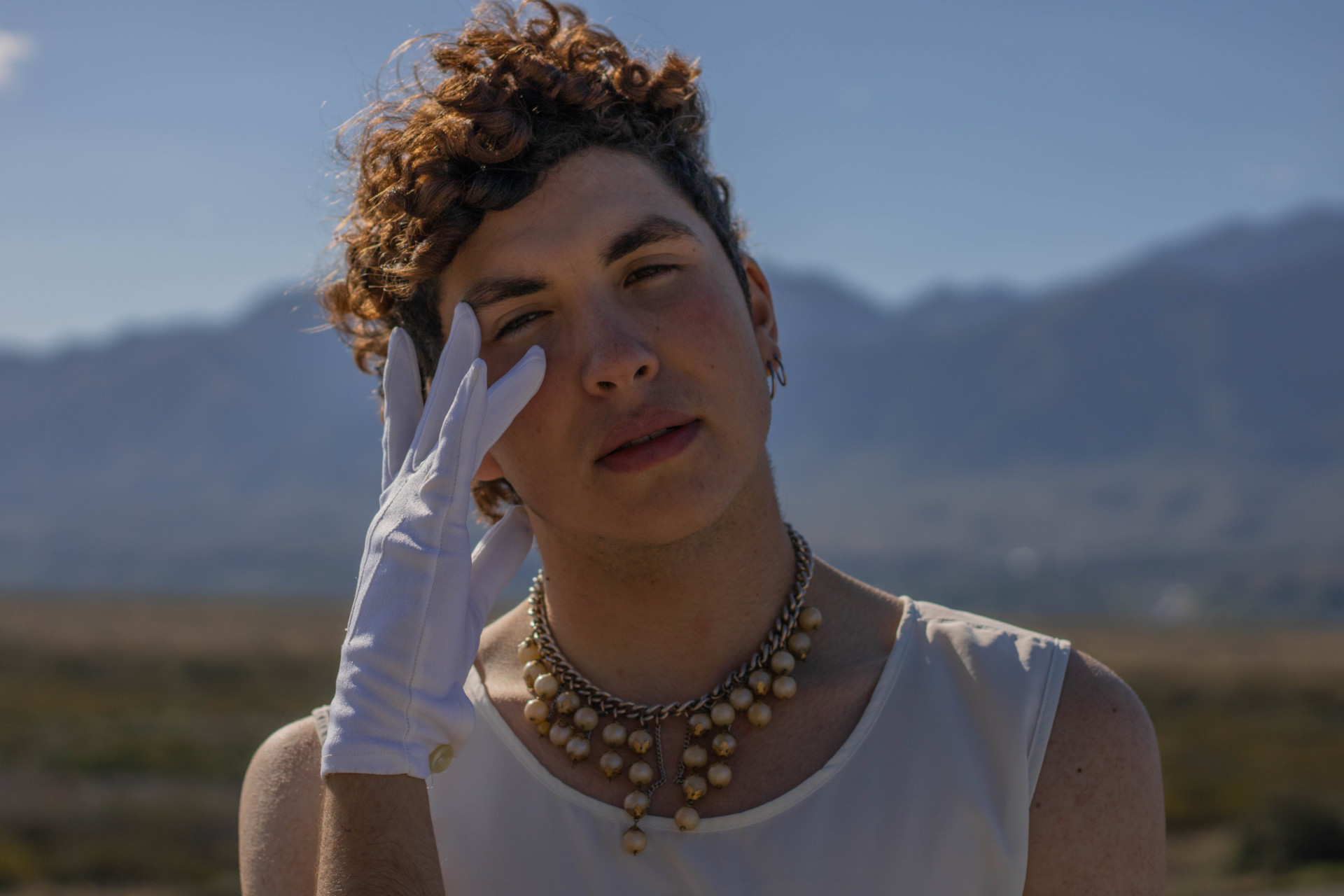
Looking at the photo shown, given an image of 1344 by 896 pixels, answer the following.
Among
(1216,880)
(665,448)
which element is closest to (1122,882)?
(665,448)

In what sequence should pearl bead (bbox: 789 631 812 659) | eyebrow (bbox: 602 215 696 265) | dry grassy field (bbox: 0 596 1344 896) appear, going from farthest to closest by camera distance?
dry grassy field (bbox: 0 596 1344 896)
pearl bead (bbox: 789 631 812 659)
eyebrow (bbox: 602 215 696 265)

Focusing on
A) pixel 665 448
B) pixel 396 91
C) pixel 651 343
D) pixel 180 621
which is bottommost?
pixel 665 448

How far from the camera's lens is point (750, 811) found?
2.53m

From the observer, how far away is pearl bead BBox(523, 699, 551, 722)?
288cm

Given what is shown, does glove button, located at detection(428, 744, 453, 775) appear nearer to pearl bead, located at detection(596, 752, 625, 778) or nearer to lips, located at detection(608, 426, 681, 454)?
pearl bead, located at detection(596, 752, 625, 778)

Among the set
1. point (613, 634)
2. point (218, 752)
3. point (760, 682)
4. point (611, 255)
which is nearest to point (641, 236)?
point (611, 255)

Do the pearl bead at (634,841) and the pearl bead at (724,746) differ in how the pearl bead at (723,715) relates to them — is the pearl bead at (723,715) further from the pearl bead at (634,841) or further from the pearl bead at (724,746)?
the pearl bead at (634,841)

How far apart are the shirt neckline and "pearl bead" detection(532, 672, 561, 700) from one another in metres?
0.11

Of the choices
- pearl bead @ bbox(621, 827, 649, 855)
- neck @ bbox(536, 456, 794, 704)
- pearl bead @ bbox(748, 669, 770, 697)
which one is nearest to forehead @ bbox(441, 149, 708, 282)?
neck @ bbox(536, 456, 794, 704)

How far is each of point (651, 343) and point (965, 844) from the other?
1.32 m

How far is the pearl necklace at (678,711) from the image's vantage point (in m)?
2.67

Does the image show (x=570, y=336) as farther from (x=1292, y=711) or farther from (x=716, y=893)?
(x=1292, y=711)

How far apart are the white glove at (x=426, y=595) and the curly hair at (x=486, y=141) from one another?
0.94 ft

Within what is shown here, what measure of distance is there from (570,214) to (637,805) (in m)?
1.42
